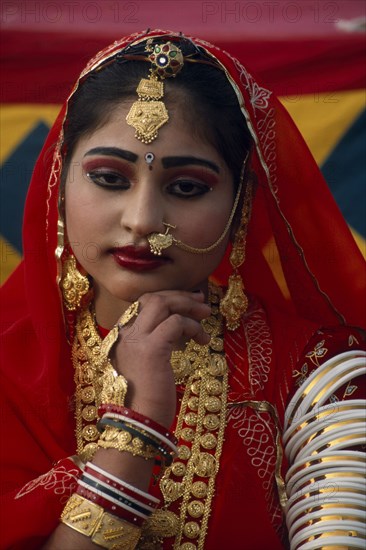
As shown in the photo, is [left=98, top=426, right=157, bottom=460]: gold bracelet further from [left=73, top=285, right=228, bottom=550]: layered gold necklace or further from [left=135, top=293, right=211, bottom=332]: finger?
[left=135, top=293, right=211, bottom=332]: finger

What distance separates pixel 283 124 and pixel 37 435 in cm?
110

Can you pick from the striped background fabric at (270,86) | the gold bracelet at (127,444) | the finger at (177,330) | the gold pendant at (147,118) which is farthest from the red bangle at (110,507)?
the striped background fabric at (270,86)

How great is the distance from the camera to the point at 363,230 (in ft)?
13.1

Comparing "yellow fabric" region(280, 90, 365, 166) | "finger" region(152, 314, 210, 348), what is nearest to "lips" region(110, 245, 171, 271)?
"finger" region(152, 314, 210, 348)

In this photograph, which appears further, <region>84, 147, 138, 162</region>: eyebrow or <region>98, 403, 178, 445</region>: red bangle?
<region>84, 147, 138, 162</region>: eyebrow

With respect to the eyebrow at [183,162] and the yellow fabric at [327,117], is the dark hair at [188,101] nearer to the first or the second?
the eyebrow at [183,162]

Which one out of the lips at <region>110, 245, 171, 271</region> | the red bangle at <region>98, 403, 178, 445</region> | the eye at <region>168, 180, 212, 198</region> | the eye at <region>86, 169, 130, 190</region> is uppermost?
the eye at <region>168, 180, 212, 198</region>

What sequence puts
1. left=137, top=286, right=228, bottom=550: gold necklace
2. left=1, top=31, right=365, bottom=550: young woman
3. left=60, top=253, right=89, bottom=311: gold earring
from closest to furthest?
left=1, top=31, right=365, bottom=550: young woman
left=137, top=286, right=228, bottom=550: gold necklace
left=60, top=253, right=89, bottom=311: gold earring

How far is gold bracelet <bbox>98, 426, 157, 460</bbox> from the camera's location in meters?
2.31

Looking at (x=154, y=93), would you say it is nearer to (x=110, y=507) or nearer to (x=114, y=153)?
(x=114, y=153)

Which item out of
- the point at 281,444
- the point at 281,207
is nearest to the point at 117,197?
the point at 281,207

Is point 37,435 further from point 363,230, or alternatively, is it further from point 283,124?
point 363,230

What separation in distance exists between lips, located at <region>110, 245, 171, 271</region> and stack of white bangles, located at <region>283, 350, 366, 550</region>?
21.1 inches

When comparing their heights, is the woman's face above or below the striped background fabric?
below
